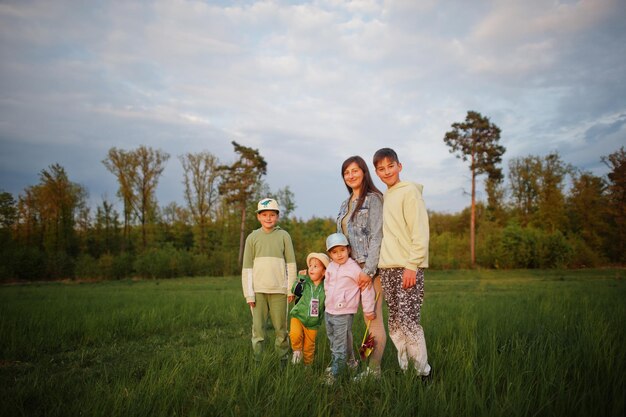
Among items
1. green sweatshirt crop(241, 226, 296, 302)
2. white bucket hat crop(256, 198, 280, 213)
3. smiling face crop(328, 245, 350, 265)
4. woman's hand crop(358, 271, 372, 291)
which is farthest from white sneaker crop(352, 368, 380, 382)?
white bucket hat crop(256, 198, 280, 213)

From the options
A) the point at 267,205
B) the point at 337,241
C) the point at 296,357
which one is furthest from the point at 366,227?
the point at 296,357

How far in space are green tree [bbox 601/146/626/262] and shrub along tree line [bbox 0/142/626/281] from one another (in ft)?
0.26

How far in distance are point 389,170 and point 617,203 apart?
34493 millimetres

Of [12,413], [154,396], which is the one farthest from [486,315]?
[12,413]

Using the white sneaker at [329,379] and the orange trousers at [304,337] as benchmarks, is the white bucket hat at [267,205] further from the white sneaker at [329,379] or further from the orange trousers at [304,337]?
the white sneaker at [329,379]

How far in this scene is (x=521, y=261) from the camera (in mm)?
27125

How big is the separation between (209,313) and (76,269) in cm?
2419

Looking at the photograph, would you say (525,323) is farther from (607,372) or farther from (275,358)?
(275,358)

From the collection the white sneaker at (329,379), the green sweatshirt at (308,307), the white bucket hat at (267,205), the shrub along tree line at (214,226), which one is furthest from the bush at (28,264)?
the white sneaker at (329,379)

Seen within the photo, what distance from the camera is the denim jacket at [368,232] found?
3.53 m

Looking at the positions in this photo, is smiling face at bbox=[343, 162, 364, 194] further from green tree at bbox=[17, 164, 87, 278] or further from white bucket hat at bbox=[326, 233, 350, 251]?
green tree at bbox=[17, 164, 87, 278]

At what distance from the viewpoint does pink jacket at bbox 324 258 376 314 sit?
3.59 meters

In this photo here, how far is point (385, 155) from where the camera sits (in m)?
3.54

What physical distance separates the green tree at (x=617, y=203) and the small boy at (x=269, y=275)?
3371 centimetres
